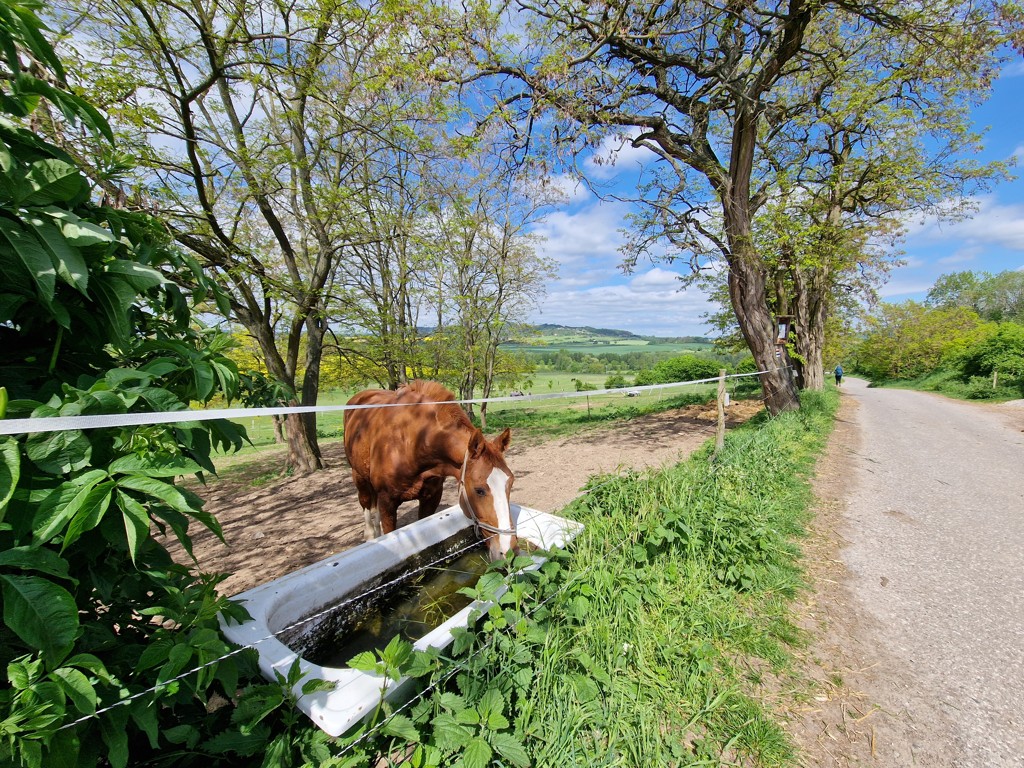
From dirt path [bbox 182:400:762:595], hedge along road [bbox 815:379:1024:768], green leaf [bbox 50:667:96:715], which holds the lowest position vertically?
dirt path [bbox 182:400:762:595]

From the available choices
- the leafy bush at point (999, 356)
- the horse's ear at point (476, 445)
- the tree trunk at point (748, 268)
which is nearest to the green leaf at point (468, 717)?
the horse's ear at point (476, 445)

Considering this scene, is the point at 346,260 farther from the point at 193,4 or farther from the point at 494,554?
the point at 494,554

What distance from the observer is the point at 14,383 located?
3.18 feet

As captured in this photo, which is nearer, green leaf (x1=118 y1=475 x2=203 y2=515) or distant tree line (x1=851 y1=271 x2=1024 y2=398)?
green leaf (x1=118 y1=475 x2=203 y2=515)

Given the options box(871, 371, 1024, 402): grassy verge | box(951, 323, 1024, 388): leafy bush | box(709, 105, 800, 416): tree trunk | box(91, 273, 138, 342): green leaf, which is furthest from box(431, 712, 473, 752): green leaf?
box(951, 323, 1024, 388): leafy bush

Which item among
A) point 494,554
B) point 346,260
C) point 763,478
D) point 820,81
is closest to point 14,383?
point 494,554

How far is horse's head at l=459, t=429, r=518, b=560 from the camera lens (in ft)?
8.62

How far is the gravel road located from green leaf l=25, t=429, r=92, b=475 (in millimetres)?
3262

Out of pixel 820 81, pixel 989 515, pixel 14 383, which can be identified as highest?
pixel 820 81

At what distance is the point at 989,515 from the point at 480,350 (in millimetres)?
11926

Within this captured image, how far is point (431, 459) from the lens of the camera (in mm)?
3125

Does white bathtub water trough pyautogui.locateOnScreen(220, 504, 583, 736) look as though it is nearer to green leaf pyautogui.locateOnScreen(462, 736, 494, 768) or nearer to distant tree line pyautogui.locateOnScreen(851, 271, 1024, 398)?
green leaf pyautogui.locateOnScreen(462, 736, 494, 768)

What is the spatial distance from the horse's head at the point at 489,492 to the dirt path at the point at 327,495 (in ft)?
4.88

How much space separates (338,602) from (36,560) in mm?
2116
